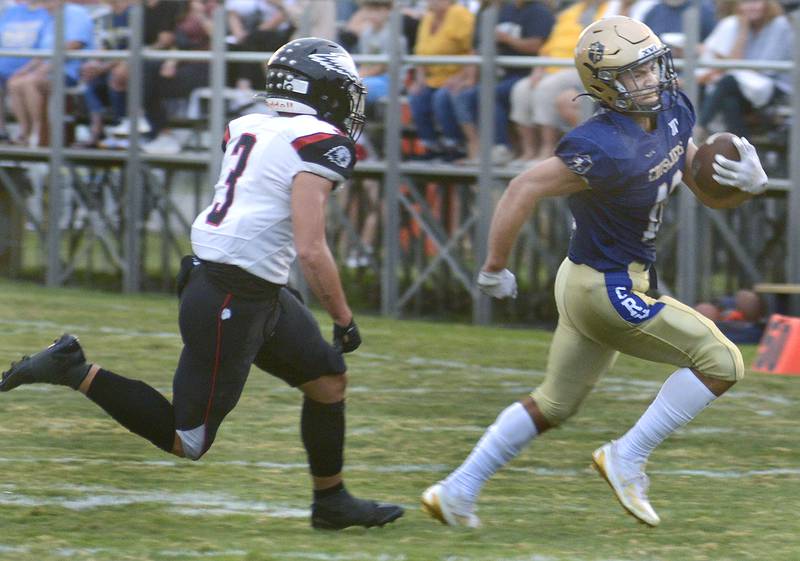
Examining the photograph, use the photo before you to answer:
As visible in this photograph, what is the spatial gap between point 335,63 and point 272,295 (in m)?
0.76

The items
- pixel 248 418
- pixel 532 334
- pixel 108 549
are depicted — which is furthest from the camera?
pixel 532 334

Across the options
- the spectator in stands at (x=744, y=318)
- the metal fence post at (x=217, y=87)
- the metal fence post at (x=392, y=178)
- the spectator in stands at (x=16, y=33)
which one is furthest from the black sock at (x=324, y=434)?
the spectator in stands at (x=16, y=33)

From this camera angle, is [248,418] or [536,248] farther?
[536,248]

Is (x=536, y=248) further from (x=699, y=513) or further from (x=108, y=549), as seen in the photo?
(x=108, y=549)

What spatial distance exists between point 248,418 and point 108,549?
8.82 ft

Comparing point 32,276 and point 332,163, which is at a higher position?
point 332,163

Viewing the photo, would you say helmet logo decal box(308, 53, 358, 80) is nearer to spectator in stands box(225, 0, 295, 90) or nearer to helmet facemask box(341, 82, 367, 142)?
helmet facemask box(341, 82, 367, 142)

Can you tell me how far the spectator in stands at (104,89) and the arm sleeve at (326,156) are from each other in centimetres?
906

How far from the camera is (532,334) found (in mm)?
11336

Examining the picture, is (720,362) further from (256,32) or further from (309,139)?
(256,32)

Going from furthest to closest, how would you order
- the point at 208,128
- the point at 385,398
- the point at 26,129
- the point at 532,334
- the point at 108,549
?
the point at 26,129 < the point at 208,128 < the point at 532,334 < the point at 385,398 < the point at 108,549

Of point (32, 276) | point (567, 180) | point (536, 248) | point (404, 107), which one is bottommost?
point (32, 276)

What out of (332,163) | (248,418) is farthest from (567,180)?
(248,418)

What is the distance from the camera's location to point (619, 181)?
524 centimetres
